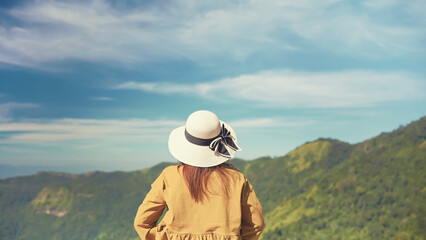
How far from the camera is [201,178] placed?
3.42 meters

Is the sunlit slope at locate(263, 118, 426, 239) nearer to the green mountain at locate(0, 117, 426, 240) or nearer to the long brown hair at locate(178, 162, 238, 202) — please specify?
the green mountain at locate(0, 117, 426, 240)

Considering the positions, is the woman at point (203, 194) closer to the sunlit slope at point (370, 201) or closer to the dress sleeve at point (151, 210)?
the dress sleeve at point (151, 210)

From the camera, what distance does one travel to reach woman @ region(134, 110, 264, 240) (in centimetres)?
342

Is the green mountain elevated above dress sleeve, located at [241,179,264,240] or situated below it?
below

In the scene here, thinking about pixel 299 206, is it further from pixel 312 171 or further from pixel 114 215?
pixel 114 215

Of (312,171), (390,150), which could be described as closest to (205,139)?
(390,150)

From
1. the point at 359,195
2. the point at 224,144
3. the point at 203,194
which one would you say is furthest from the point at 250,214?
the point at 359,195

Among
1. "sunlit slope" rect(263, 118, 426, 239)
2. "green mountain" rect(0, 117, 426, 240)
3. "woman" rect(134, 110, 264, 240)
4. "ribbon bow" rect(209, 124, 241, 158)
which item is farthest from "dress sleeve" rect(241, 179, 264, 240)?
"sunlit slope" rect(263, 118, 426, 239)

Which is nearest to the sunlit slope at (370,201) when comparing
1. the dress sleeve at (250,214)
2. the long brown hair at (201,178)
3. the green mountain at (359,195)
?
the green mountain at (359,195)

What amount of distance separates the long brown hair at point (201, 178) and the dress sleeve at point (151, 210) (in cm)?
25

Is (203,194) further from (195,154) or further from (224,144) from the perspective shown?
(224,144)

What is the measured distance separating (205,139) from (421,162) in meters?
130

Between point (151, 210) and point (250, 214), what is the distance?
2.97 feet

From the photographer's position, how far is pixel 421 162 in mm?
116812
